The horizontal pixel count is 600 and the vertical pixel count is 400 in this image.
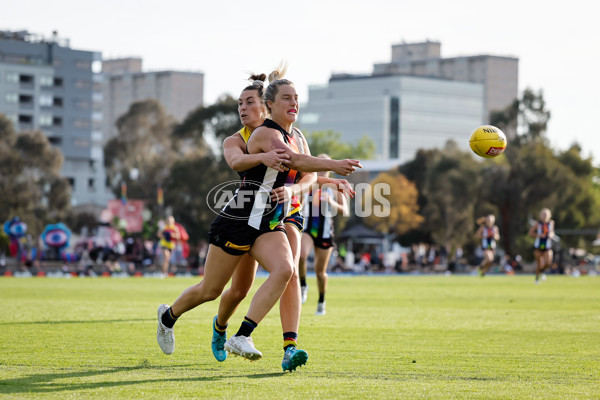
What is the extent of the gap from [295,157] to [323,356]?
2.41 m

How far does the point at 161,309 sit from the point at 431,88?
5847 inches

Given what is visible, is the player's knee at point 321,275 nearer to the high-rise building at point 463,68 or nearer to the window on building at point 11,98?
the window on building at point 11,98

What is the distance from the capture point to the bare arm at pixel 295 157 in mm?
8266

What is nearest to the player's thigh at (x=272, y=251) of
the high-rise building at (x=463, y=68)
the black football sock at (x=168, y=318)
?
the black football sock at (x=168, y=318)

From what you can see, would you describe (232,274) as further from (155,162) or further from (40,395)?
(155,162)

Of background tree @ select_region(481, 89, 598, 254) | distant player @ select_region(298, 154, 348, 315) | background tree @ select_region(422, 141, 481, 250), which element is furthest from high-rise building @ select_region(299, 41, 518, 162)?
distant player @ select_region(298, 154, 348, 315)

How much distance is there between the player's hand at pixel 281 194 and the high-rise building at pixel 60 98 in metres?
123

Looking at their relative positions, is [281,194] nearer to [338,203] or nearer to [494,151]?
[494,151]

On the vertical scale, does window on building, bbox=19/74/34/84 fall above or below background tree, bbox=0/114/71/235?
above

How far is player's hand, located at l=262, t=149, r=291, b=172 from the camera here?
8.49 m

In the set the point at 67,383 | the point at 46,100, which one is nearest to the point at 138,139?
the point at 46,100

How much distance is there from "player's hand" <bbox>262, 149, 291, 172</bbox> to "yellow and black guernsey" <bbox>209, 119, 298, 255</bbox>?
0.27 m

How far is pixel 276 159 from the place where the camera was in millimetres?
8492

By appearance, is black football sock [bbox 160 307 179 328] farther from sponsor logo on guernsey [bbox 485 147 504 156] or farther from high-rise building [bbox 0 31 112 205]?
high-rise building [bbox 0 31 112 205]
